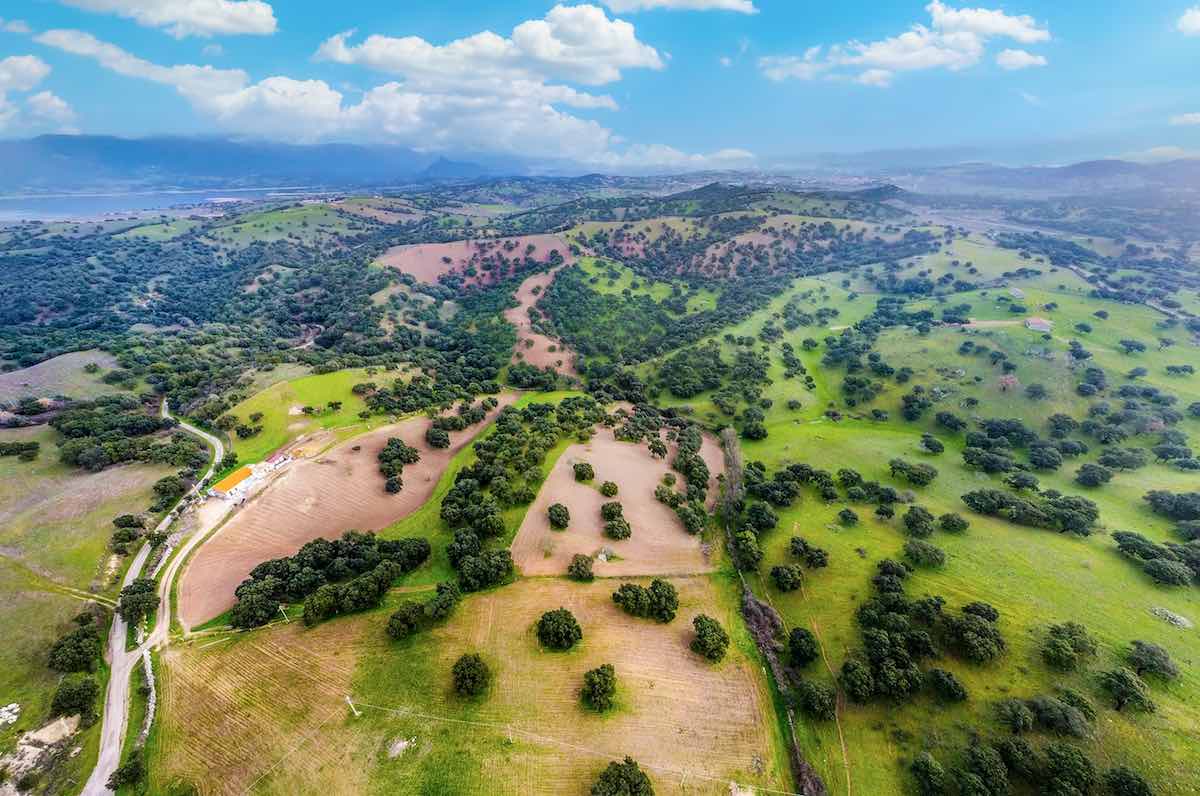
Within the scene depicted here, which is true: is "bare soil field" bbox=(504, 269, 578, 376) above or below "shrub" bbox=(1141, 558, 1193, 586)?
above

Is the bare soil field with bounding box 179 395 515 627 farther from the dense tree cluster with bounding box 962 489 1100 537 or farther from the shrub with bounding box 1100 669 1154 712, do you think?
the dense tree cluster with bounding box 962 489 1100 537

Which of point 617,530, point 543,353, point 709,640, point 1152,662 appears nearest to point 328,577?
point 617,530

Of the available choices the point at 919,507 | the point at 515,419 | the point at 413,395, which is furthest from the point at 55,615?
the point at 919,507

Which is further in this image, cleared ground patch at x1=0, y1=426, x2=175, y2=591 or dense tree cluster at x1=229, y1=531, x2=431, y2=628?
cleared ground patch at x1=0, y1=426, x2=175, y2=591

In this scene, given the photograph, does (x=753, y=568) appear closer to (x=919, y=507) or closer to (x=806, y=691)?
(x=806, y=691)

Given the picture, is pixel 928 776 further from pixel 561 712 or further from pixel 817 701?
pixel 561 712

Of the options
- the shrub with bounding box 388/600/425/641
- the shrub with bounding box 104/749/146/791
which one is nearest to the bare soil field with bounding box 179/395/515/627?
the shrub with bounding box 104/749/146/791
